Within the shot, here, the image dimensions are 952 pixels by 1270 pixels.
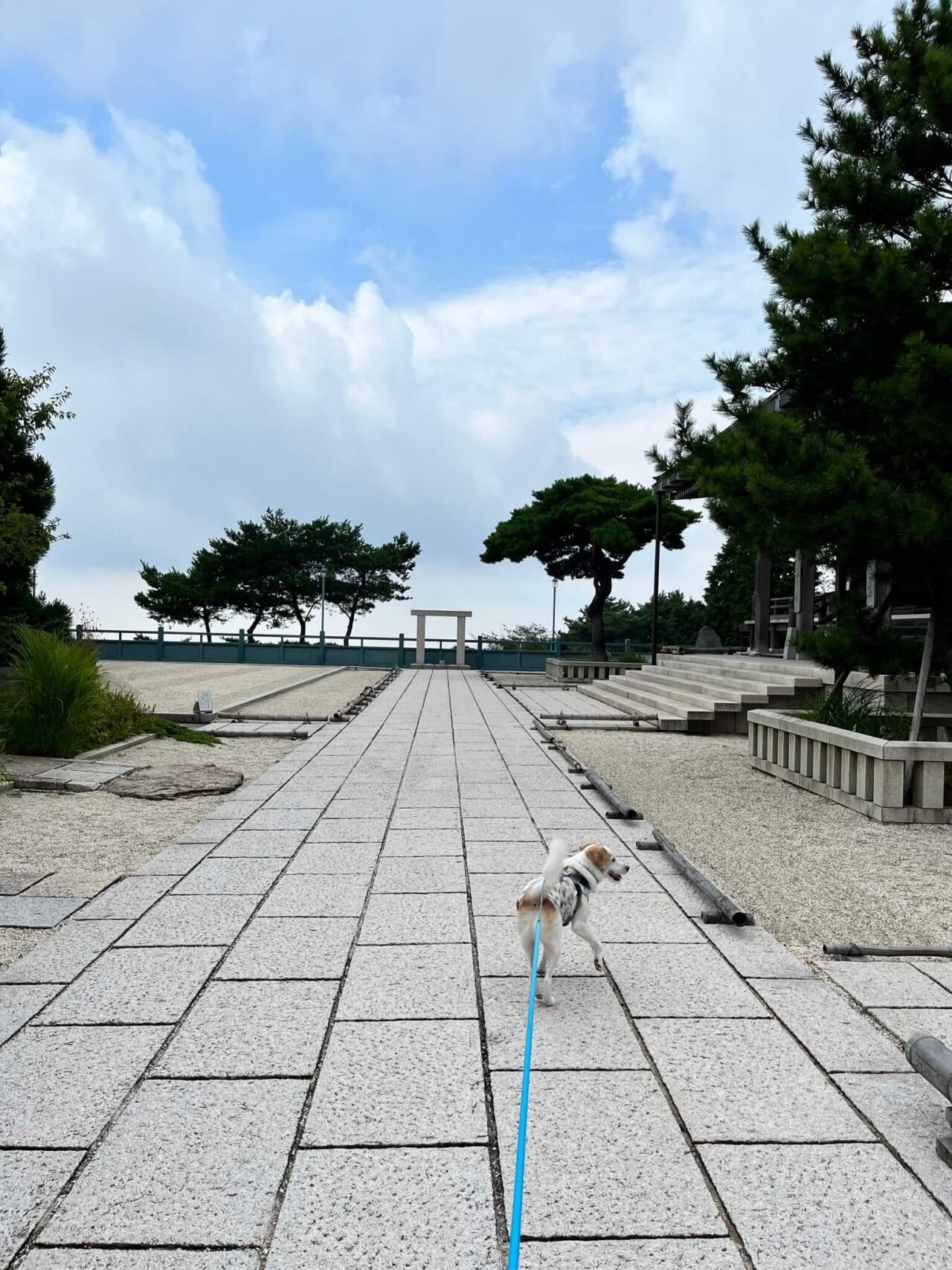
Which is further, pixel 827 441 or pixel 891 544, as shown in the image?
pixel 827 441

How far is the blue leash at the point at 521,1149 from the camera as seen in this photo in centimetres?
170

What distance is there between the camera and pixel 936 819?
6.46 m

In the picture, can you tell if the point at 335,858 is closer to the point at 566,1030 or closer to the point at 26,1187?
the point at 566,1030

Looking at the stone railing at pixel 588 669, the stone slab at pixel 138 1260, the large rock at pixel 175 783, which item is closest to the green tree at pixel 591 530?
the stone railing at pixel 588 669

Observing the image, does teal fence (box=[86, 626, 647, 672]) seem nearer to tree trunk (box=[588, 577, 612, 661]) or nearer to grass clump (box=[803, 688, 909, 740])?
tree trunk (box=[588, 577, 612, 661])

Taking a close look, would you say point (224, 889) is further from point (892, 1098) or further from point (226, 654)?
point (226, 654)

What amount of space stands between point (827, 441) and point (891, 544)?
952 millimetres

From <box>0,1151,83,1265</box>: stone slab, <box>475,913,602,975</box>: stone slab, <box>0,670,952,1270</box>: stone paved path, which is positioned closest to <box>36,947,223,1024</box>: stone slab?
<box>0,670,952,1270</box>: stone paved path

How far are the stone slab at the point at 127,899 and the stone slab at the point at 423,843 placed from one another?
115cm

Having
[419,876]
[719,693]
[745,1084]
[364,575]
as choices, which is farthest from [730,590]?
[745,1084]

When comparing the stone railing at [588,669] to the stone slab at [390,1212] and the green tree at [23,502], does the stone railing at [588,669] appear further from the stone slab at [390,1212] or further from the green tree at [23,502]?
the stone slab at [390,1212]

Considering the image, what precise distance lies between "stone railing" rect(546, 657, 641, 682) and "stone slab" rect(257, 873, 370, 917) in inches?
814

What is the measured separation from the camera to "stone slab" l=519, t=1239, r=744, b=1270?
1.72 metres

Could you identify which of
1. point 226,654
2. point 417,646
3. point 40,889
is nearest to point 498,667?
point 417,646
